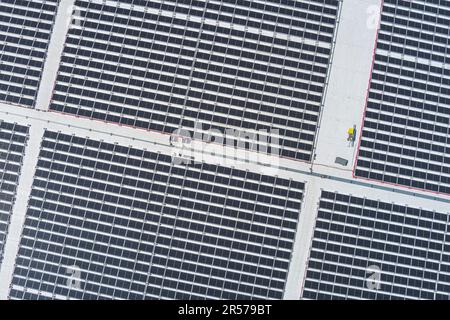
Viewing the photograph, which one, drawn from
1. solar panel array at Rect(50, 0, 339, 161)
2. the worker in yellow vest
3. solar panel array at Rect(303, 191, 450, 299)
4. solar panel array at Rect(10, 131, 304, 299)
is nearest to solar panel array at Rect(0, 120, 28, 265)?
solar panel array at Rect(10, 131, 304, 299)

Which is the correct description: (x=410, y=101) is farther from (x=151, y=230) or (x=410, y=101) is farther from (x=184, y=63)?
(x=151, y=230)

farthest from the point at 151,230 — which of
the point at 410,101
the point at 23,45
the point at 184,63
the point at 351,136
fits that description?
the point at 410,101

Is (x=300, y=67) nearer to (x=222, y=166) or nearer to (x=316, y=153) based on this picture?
(x=316, y=153)

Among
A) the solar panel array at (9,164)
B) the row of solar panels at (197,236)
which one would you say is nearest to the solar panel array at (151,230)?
the row of solar panels at (197,236)

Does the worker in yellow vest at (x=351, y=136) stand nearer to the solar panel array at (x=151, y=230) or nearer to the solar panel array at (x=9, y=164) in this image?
the solar panel array at (x=151, y=230)

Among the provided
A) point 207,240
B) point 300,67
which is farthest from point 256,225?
point 300,67

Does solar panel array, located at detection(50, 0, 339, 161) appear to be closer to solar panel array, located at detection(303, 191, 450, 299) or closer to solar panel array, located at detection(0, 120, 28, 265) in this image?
solar panel array, located at detection(0, 120, 28, 265)
